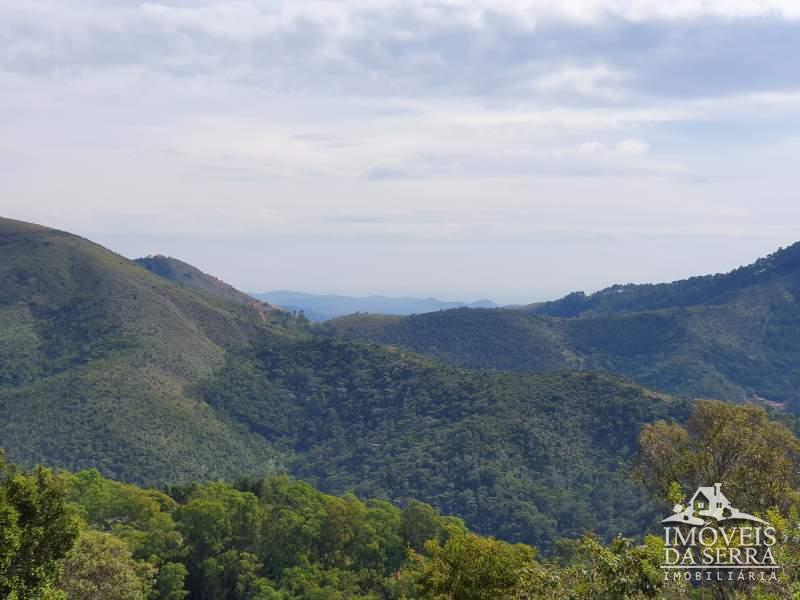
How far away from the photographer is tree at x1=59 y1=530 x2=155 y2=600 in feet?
78.5

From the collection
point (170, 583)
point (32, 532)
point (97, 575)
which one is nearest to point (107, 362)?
point (170, 583)

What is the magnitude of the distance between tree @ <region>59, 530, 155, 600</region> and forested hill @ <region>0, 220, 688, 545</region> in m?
56.0

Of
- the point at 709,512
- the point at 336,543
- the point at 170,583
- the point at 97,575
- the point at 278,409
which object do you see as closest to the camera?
the point at 709,512

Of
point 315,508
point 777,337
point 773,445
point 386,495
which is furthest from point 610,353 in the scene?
point 773,445

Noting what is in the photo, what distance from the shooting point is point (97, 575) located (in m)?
25.3

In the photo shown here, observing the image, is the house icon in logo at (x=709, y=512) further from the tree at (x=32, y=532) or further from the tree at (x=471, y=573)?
the tree at (x=32, y=532)

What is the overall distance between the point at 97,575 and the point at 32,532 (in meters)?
8.30

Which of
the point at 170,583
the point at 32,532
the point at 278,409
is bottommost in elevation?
the point at 278,409

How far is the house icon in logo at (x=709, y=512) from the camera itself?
62.8 feet

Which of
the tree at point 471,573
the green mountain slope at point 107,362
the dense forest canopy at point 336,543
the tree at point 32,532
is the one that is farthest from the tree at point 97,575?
the green mountain slope at point 107,362

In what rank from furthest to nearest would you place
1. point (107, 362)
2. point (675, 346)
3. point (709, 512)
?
point (675, 346)
point (107, 362)
point (709, 512)

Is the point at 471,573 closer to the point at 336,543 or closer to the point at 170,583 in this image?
the point at 170,583

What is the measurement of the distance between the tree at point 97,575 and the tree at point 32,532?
5.15 meters

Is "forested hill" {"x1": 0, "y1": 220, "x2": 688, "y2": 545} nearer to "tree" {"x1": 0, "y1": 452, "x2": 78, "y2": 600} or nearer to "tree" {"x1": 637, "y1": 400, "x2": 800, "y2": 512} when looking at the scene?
"tree" {"x1": 637, "y1": 400, "x2": 800, "y2": 512}
